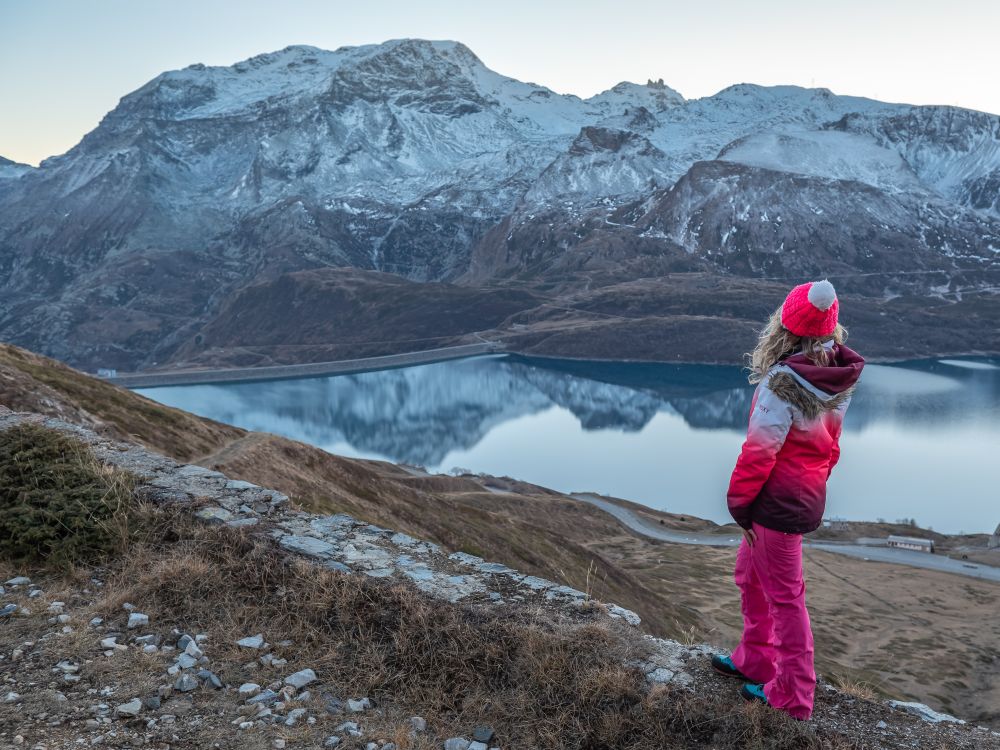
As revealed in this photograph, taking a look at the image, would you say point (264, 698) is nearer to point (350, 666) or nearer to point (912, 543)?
point (350, 666)

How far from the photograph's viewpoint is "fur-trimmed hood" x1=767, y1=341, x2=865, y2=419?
605 centimetres

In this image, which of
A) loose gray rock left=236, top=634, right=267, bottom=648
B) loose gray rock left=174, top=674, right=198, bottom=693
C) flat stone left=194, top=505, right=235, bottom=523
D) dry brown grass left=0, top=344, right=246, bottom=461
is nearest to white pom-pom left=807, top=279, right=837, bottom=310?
loose gray rock left=236, top=634, right=267, bottom=648

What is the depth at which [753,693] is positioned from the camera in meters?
6.24

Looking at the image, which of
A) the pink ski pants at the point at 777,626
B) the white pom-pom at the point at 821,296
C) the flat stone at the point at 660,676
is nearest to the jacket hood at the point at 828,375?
the white pom-pom at the point at 821,296

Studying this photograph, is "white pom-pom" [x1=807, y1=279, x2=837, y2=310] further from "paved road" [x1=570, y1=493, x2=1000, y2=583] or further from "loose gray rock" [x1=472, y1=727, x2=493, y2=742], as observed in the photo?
"paved road" [x1=570, y1=493, x2=1000, y2=583]

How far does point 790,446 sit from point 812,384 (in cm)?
56

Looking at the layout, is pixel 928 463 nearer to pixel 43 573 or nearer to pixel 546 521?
pixel 546 521

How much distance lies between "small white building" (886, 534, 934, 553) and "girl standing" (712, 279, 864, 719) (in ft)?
251

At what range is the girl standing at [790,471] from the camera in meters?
6.08

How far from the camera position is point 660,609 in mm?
37938

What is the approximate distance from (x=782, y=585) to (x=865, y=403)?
154m

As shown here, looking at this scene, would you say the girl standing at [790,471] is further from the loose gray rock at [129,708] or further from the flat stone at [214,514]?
the flat stone at [214,514]

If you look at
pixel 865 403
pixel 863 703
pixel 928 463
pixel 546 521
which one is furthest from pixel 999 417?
pixel 863 703

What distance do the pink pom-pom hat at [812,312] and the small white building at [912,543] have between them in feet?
252
